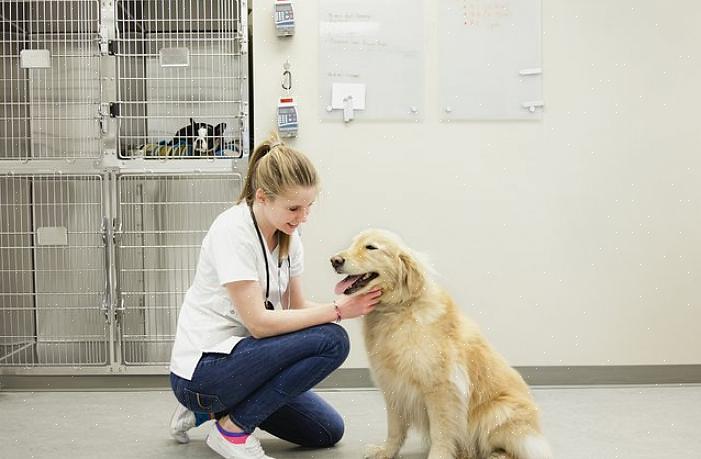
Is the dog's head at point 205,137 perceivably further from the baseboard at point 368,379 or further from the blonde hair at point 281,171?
the blonde hair at point 281,171

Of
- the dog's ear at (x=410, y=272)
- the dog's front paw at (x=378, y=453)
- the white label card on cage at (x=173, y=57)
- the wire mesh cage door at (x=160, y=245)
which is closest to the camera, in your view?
the dog's ear at (x=410, y=272)

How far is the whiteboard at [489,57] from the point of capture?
135 inches

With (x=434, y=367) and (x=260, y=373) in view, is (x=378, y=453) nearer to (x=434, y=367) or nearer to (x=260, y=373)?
(x=434, y=367)

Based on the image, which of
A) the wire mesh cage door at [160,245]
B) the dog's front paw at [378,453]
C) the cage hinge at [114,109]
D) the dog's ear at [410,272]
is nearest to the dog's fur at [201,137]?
the wire mesh cage door at [160,245]

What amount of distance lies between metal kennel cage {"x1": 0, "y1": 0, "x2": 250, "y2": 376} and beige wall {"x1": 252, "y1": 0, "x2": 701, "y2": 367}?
346 mm

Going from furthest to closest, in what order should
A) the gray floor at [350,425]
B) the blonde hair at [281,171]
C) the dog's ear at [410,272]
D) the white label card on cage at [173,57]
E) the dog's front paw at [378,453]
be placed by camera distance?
the white label card on cage at [173,57] < the gray floor at [350,425] < the dog's front paw at [378,453] < the dog's ear at [410,272] < the blonde hair at [281,171]

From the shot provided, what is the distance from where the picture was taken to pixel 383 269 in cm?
223

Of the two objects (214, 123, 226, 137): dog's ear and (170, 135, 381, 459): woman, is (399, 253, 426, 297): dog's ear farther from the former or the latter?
(214, 123, 226, 137): dog's ear

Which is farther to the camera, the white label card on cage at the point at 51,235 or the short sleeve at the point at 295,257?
the white label card on cage at the point at 51,235

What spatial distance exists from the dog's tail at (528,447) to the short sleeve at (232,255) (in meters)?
0.89

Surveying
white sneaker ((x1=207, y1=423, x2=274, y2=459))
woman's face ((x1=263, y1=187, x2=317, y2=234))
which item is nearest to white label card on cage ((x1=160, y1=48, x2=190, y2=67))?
woman's face ((x1=263, y1=187, x2=317, y2=234))

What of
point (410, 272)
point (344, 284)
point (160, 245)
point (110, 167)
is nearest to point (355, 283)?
point (344, 284)

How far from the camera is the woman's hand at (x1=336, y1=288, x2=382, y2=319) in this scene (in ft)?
7.30

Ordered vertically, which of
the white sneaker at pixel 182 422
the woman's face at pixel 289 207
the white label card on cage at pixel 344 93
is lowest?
the white sneaker at pixel 182 422
